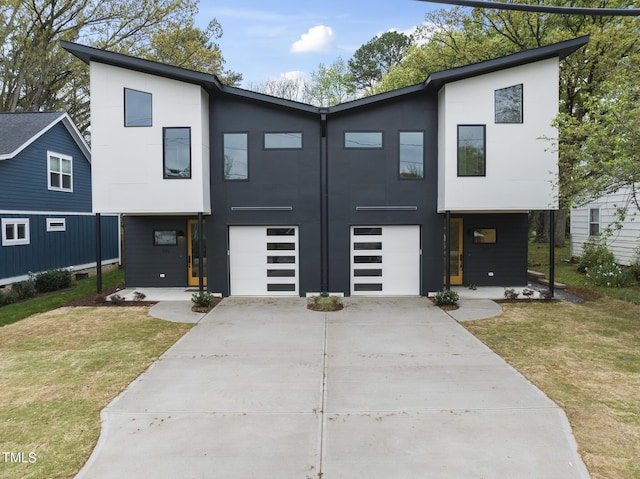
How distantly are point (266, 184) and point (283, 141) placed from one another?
1.25 meters

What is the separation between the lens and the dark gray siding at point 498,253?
1158 centimetres

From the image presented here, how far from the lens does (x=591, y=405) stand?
4.37m

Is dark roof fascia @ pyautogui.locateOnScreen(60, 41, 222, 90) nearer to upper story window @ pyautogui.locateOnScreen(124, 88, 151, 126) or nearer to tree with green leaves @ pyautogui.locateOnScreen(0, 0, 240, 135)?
upper story window @ pyautogui.locateOnScreen(124, 88, 151, 126)

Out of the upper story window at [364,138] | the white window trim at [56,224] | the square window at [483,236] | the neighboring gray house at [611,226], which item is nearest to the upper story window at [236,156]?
the upper story window at [364,138]

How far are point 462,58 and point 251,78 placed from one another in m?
18.1

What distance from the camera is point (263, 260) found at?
1090 centimetres

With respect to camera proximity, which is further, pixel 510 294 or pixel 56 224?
pixel 56 224

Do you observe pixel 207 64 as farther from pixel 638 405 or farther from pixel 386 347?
pixel 638 405

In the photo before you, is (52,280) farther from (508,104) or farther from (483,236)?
(508,104)

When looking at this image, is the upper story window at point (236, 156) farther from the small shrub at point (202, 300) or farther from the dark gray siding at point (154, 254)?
the small shrub at point (202, 300)

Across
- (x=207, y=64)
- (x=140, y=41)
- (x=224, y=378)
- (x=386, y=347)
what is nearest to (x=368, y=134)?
(x=386, y=347)

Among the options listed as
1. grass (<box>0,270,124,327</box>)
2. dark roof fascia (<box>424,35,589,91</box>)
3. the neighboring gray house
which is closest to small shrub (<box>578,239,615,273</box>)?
the neighboring gray house

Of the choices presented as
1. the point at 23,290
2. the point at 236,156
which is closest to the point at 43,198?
the point at 23,290

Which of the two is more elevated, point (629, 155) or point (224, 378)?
point (629, 155)
